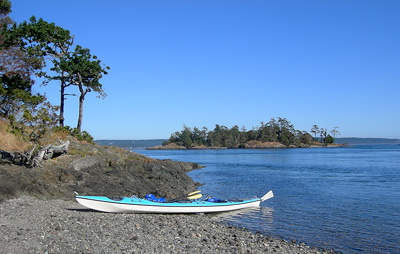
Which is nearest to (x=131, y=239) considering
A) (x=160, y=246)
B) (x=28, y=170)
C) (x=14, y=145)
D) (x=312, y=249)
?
(x=160, y=246)

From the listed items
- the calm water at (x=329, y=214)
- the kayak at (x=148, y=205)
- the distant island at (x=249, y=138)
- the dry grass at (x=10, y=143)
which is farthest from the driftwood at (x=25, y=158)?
the distant island at (x=249, y=138)

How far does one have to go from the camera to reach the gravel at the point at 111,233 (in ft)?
31.2

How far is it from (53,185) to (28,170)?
157cm

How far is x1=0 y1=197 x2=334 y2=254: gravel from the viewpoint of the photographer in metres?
9.51

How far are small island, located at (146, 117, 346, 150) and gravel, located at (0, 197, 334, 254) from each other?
5708 inches

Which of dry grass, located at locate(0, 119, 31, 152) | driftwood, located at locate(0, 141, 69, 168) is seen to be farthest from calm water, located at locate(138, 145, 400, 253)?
dry grass, located at locate(0, 119, 31, 152)

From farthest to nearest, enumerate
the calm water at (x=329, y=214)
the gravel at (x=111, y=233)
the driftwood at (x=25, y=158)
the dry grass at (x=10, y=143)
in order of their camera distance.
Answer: the dry grass at (x=10, y=143) < the driftwood at (x=25, y=158) < the calm water at (x=329, y=214) < the gravel at (x=111, y=233)

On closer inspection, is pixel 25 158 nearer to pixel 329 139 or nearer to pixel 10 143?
pixel 10 143

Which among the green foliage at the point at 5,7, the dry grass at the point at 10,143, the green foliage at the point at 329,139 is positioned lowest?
the dry grass at the point at 10,143

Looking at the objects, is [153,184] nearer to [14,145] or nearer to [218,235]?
[14,145]

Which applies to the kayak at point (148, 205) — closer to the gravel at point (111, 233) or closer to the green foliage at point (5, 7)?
the gravel at point (111, 233)

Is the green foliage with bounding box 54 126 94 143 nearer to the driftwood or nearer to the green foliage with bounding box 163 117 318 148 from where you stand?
the driftwood

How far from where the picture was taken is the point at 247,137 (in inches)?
6683

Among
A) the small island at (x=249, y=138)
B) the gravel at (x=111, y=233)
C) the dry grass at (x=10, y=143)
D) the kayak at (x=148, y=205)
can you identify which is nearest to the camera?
the gravel at (x=111, y=233)
